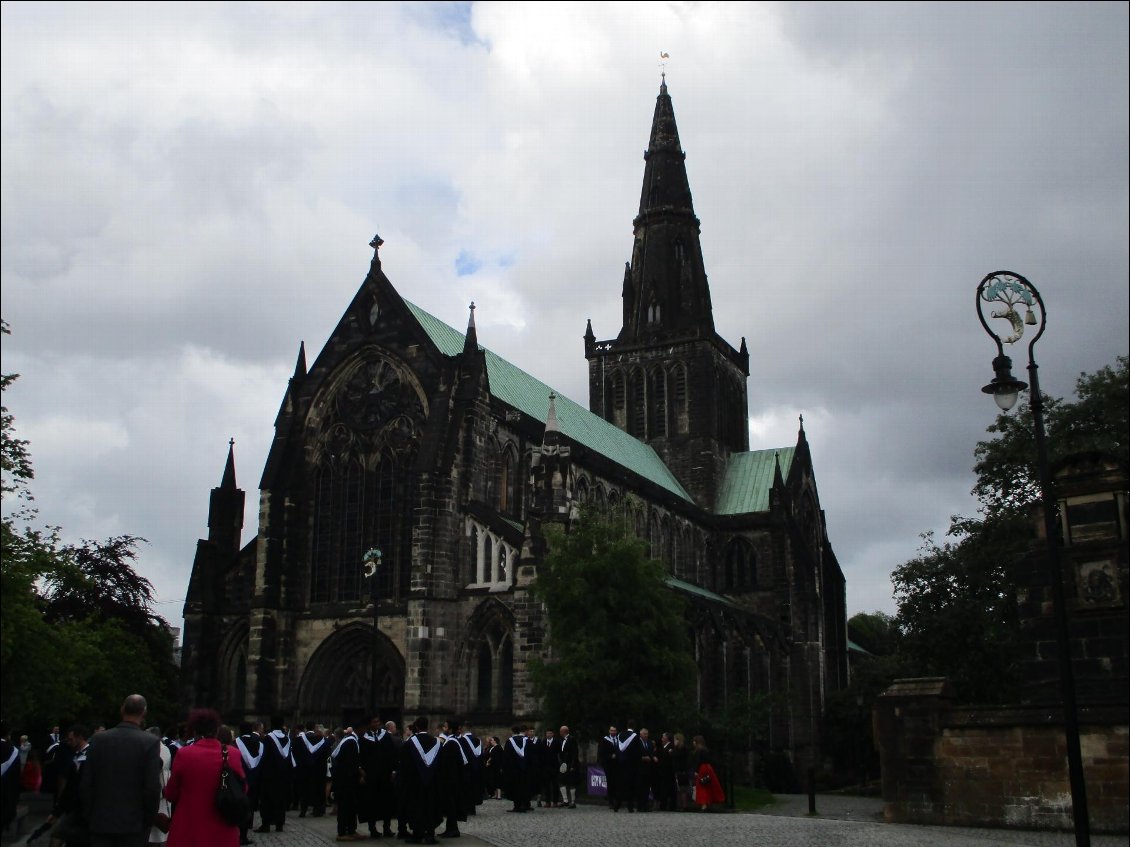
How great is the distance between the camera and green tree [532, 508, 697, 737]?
29797mm

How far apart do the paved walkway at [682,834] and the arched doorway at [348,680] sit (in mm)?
16443

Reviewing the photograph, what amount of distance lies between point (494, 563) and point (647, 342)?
1118 inches

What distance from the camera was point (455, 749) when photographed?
16.9m

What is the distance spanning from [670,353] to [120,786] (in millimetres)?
54886

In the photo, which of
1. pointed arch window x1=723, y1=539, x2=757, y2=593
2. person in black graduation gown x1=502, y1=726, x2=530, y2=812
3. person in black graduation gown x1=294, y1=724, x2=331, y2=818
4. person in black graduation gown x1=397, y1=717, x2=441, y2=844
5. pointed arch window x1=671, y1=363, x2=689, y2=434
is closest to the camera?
person in black graduation gown x1=397, y1=717, x2=441, y2=844

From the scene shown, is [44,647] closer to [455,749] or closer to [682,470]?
[455,749]

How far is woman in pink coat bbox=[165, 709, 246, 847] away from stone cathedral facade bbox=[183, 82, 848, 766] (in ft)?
71.1

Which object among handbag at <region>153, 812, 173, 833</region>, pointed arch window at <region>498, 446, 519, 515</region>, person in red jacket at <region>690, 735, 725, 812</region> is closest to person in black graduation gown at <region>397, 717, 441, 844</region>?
handbag at <region>153, 812, 173, 833</region>

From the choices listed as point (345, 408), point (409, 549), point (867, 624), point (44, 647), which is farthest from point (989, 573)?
point (867, 624)

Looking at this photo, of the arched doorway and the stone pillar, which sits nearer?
the stone pillar

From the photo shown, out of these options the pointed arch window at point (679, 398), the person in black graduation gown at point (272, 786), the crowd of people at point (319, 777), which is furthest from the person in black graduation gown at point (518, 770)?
the pointed arch window at point (679, 398)

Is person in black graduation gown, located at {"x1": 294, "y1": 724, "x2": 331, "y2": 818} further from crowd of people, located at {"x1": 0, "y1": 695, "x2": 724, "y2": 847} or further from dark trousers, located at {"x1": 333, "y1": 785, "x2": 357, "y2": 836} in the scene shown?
dark trousers, located at {"x1": 333, "y1": 785, "x2": 357, "y2": 836}

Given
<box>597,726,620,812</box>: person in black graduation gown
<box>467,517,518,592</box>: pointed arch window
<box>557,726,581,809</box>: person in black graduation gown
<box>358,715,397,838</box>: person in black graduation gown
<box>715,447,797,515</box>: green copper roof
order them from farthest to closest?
<box>715,447,797,515</box>: green copper roof
<box>467,517,518,592</box>: pointed arch window
<box>597,726,620,812</box>: person in black graduation gown
<box>557,726,581,809</box>: person in black graduation gown
<box>358,715,397,838</box>: person in black graduation gown

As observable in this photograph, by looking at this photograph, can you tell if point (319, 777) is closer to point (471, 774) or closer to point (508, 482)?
point (471, 774)
